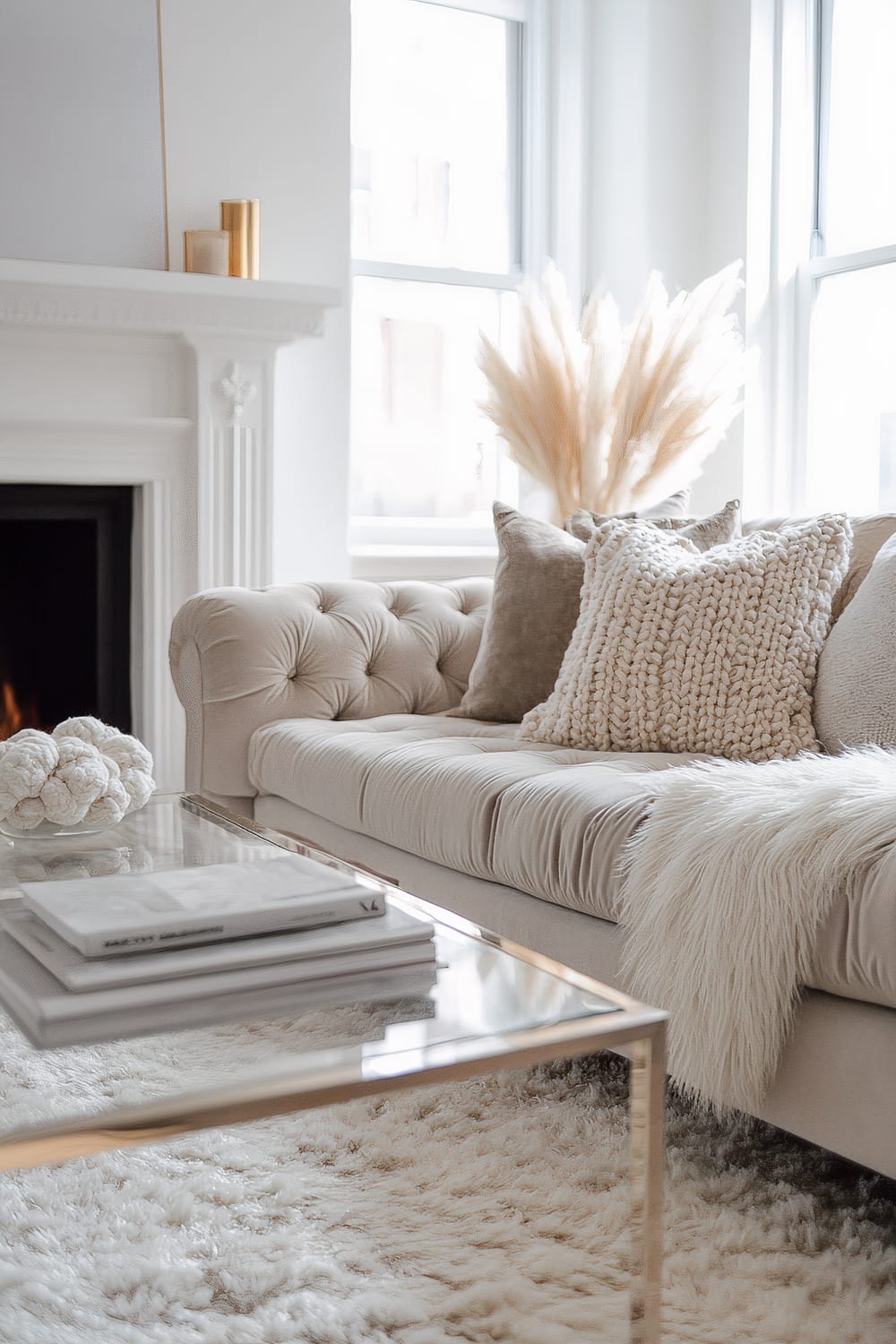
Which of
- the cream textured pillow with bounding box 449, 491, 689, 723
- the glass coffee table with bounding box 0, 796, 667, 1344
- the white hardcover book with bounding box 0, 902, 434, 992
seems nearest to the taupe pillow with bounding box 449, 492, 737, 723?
the cream textured pillow with bounding box 449, 491, 689, 723

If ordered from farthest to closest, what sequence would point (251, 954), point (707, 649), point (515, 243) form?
point (515, 243) < point (707, 649) < point (251, 954)

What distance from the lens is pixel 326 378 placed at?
140 inches

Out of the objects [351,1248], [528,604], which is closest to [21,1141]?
[351,1248]

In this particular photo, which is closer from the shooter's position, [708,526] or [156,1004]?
[156,1004]

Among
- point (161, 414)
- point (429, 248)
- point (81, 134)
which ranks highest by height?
point (81, 134)

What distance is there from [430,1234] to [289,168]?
2841 mm

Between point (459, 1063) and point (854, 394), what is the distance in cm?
327

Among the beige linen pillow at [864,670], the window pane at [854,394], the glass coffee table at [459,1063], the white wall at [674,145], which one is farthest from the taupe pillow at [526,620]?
the white wall at [674,145]

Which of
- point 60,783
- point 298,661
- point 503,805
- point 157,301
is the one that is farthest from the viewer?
point 157,301

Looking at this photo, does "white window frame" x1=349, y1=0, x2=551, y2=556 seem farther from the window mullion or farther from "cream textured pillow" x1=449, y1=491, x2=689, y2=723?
"cream textured pillow" x1=449, y1=491, x2=689, y2=723

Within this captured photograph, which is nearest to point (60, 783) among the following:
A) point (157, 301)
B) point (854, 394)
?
point (157, 301)

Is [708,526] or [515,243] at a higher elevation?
[515,243]

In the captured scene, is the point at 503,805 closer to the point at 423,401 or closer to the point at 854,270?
the point at 423,401

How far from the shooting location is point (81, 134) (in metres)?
3.19
